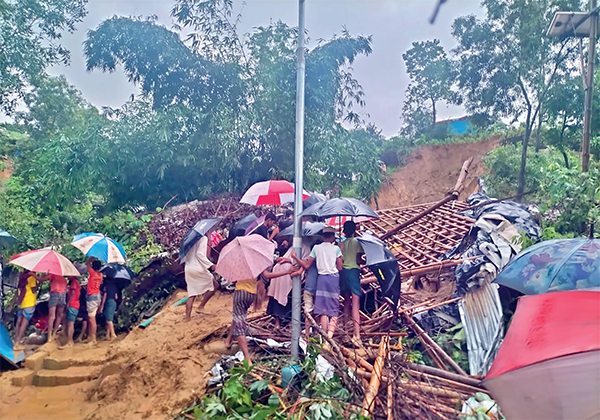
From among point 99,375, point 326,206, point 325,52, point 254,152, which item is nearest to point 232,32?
point 325,52

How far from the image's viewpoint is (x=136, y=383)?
16.9 ft

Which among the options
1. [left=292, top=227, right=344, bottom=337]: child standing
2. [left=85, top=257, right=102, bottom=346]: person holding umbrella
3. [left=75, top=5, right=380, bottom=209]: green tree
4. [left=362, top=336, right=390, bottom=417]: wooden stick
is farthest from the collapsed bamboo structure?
[left=75, top=5, right=380, bottom=209]: green tree

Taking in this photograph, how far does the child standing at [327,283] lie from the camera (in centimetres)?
520

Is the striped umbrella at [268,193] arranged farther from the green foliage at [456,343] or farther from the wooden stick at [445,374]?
the wooden stick at [445,374]

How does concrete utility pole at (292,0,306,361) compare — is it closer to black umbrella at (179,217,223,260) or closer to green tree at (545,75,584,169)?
black umbrella at (179,217,223,260)

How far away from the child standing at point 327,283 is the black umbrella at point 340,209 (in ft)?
1.37

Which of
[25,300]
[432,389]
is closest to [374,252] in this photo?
[432,389]

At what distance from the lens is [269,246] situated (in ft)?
16.7

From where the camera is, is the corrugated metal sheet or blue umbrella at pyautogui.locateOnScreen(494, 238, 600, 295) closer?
blue umbrella at pyautogui.locateOnScreen(494, 238, 600, 295)

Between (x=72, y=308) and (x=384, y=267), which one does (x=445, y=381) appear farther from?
(x=72, y=308)

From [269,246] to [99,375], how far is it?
3.18 metres

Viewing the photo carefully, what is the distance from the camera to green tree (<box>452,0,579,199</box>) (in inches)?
547

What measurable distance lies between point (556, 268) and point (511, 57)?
13473 millimetres

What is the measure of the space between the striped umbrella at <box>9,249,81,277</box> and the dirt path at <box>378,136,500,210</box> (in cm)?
1941
